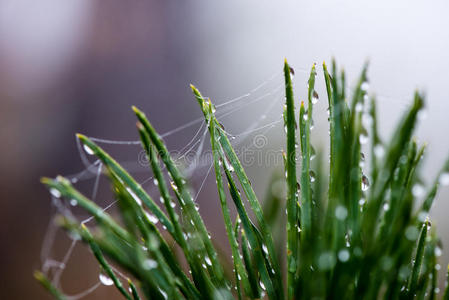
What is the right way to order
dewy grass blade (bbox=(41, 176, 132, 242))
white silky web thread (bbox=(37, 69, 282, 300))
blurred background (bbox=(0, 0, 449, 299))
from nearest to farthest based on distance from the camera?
dewy grass blade (bbox=(41, 176, 132, 242)), white silky web thread (bbox=(37, 69, 282, 300)), blurred background (bbox=(0, 0, 449, 299))

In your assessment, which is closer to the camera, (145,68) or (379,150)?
(379,150)

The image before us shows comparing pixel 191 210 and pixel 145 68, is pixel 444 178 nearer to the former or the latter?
pixel 191 210

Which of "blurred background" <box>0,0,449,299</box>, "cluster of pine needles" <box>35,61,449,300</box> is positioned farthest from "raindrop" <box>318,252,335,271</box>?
"blurred background" <box>0,0,449,299</box>

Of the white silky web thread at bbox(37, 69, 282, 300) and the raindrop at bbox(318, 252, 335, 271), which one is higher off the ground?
the white silky web thread at bbox(37, 69, 282, 300)

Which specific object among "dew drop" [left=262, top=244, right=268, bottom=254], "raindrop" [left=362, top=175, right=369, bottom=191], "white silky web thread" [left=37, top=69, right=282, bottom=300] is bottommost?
"dew drop" [left=262, top=244, right=268, bottom=254]

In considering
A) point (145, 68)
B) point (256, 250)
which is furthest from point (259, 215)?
point (145, 68)

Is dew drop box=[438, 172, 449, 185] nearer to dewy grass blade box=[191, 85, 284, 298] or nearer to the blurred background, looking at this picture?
dewy grass blade box=[191, 85, 284, 298]

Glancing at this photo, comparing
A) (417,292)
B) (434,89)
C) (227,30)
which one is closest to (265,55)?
(227,30)
